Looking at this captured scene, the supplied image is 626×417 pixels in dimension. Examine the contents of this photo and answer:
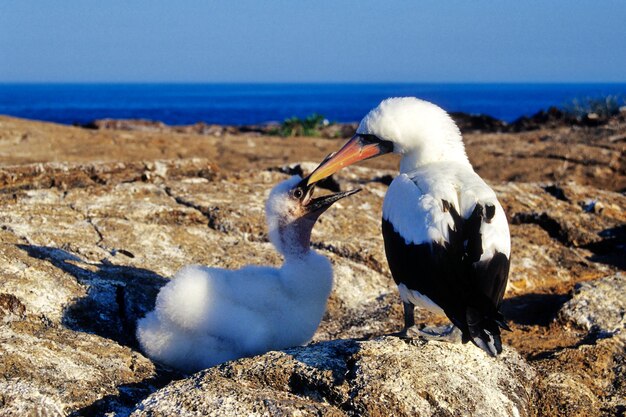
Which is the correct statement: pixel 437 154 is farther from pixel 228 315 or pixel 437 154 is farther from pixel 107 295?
pixel 107 295

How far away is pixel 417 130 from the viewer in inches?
171

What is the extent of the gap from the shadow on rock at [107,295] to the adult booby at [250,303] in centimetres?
30

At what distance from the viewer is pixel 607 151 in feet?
37.1

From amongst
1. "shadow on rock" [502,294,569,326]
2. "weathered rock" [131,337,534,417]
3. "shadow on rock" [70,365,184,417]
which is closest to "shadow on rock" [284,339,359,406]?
"weathered rock" [131,337,534,417]

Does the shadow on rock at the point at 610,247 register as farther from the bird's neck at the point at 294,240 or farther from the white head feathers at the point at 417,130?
the bird's neck at the point at 294,240

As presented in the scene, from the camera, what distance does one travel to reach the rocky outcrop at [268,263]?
3271 millimetres

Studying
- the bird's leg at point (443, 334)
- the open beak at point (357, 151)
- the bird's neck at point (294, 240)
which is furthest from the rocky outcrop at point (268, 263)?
the open beak at point (357, 151)

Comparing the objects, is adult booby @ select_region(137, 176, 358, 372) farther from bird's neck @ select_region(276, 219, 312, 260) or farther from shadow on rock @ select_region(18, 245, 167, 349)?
shadow on rock @ select_region(18, 245, 167, 349)

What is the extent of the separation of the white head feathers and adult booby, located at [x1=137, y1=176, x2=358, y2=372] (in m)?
0.62

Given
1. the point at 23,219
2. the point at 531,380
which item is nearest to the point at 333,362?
the point at 531,380

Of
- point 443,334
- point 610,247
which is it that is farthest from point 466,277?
point 610,247

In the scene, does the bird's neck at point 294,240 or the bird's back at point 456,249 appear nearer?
the bird's back at point 456,249

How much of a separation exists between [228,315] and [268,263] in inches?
58.7

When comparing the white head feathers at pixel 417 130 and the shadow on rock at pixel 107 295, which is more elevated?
the white head feathers at pixel 417 130
